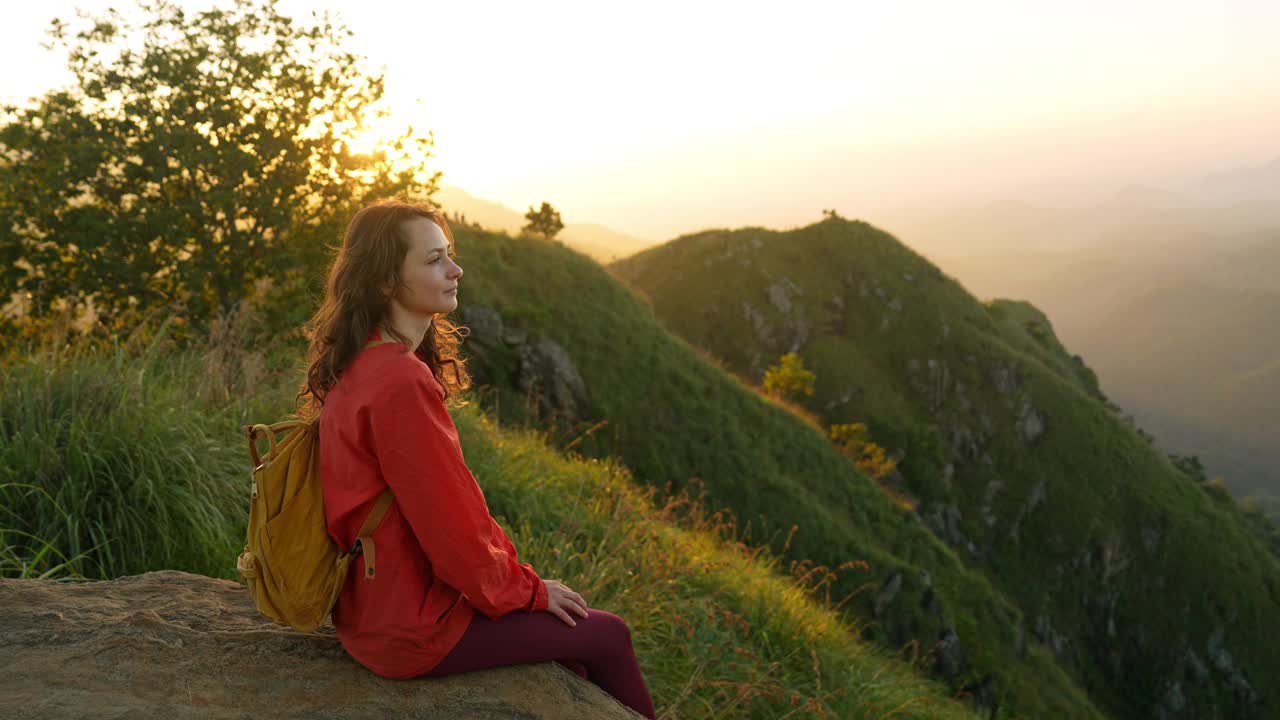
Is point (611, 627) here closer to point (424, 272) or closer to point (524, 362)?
point (424, 272)

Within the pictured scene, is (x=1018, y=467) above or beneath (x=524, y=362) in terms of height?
beneath

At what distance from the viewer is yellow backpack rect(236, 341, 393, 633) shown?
2320 mm

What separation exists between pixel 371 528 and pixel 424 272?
86 cm

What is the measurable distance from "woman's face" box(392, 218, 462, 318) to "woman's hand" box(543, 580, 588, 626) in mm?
1066

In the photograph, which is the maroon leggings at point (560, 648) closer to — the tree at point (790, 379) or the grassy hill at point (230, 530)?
the grassy hill at point (230, 530)

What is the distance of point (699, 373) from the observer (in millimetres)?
25891

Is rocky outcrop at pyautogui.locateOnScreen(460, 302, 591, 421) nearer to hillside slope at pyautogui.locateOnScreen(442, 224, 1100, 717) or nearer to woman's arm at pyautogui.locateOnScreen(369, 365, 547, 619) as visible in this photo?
hillside slope at pyautogui.locateOnScreen(442, 224, 1100, 717)

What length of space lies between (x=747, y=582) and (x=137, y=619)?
5.23m

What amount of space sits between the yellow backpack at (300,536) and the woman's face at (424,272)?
0.56m

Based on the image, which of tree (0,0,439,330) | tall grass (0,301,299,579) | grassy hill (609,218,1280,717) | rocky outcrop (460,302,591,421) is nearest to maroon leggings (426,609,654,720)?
tall grass (0,301,299,579)

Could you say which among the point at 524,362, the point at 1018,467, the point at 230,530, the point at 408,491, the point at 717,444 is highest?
Result: the point at 408,491

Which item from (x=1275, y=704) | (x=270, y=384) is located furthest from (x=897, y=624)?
(x=1275, y=704)

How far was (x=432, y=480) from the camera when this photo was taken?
225cm

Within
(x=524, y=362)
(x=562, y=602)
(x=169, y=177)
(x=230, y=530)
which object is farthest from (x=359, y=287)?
(x=524, y=362)
